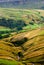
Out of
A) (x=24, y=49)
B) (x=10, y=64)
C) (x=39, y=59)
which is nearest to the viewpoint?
(x=10, y=64)

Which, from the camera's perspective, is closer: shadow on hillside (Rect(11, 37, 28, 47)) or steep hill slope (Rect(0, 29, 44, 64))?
steep hill slope (Rect(0, 29, 44, 64))

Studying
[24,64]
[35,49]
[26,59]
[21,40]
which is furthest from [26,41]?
[24,64]

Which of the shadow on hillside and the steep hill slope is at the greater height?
the shadow on hillside

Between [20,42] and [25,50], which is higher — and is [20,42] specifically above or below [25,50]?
above

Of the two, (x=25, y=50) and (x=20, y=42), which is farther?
(x=20, y=42)

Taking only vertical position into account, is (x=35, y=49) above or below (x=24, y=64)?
above

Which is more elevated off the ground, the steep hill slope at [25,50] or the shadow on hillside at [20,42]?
the shadow on hillside at [20,42]

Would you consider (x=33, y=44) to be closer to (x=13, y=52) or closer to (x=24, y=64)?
(x=13, y=52)

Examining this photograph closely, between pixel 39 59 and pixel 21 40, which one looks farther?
pixel 21 40

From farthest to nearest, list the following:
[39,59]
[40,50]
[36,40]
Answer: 1. [36,40]
2. [40,50]
3. [39,59]

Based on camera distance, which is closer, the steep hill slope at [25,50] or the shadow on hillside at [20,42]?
the steep hill slope at [25,50]

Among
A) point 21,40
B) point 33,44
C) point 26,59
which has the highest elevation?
point 21,40
